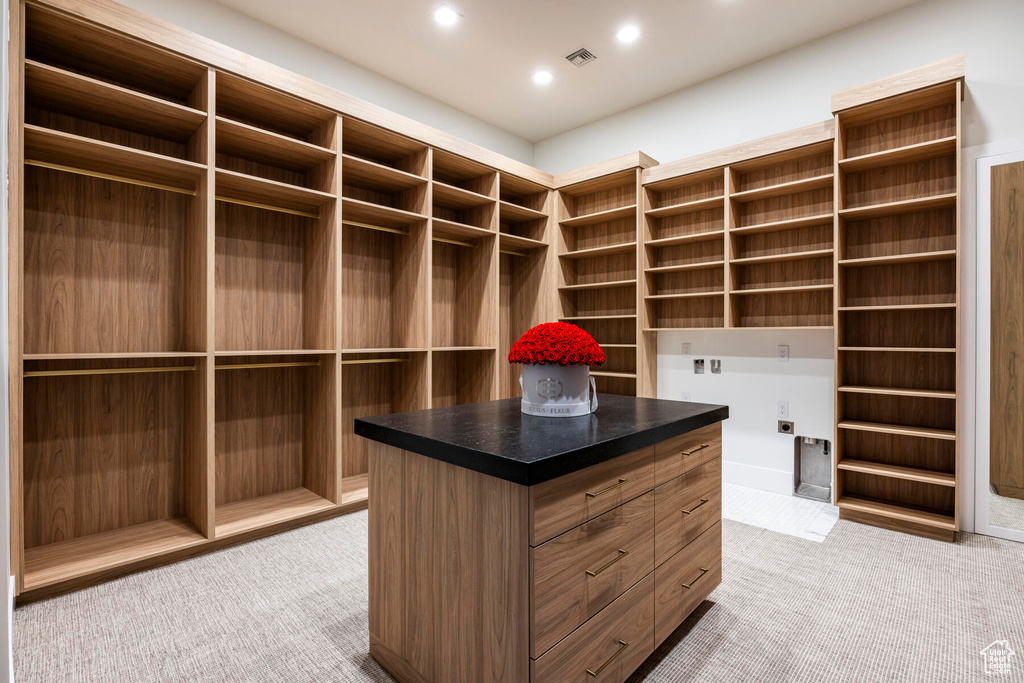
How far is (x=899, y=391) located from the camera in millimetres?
2885

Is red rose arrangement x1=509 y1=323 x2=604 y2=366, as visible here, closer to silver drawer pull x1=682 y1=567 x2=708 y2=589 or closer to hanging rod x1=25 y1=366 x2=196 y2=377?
silver drawer pull x1=682 y1=567 x2=708 y2=589

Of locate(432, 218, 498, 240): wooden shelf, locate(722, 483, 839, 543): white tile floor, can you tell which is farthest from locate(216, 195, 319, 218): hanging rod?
locate(722, 483, 839, 543): white tile floor

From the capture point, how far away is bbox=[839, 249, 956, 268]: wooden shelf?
2.79 m

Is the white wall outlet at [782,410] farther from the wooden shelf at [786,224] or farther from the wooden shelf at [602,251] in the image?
the wooden shelf at [602,251]

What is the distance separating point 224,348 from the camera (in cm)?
312

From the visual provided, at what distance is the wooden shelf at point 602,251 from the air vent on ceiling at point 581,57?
1366mm

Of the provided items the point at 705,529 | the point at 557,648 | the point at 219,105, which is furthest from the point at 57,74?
the point at 705,529

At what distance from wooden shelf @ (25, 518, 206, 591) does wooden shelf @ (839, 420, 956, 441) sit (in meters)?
3.71

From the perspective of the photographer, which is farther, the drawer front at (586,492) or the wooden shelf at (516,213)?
the wooden shelf at (516,213)

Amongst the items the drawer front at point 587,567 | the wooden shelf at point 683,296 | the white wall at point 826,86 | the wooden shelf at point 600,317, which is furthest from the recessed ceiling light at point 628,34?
the drawer front at point 587,567

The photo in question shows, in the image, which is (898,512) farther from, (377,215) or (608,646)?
(377,215)

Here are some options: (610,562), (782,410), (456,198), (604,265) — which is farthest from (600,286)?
(610,562)

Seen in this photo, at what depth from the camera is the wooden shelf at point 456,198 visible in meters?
3.68

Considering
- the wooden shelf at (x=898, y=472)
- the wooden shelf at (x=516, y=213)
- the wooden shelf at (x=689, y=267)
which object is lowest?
the wooden shelf at (x=898, y=472)
